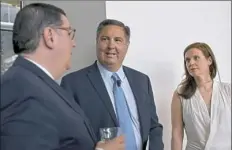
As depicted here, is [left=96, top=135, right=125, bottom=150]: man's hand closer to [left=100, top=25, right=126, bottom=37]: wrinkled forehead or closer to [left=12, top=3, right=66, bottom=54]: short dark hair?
[left=12, top=3, right=66, bottom=54]: short dark hair

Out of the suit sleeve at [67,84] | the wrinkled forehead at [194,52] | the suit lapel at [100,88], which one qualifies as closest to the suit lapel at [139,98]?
the suit lapel at [100,88]

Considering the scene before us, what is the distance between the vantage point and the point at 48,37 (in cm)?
86

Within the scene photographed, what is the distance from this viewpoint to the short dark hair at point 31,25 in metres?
0.86

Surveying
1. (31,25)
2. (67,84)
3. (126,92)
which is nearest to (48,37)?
(31,25)

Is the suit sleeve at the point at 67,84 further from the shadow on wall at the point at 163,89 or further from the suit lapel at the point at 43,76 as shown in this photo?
the shadow on wall at the point at 163,89

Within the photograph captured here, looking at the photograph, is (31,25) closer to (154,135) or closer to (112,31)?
(112,31)

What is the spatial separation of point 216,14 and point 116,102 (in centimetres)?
128

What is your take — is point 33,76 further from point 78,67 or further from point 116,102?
point 78,67

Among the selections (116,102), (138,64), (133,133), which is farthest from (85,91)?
(138,64)

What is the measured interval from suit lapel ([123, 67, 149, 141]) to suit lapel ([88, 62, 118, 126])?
13 cm

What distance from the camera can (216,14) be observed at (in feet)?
7.59

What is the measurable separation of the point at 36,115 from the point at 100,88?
64cm

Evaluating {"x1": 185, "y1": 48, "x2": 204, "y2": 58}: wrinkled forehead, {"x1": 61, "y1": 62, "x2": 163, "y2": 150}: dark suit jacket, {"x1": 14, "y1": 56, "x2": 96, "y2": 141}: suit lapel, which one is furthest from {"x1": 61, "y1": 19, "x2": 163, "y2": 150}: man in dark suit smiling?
{"x1": 14, "y1": 56, "x2": 96, "y2": 141}: suit lapel

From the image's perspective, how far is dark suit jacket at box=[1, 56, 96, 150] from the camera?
2.50 ft
